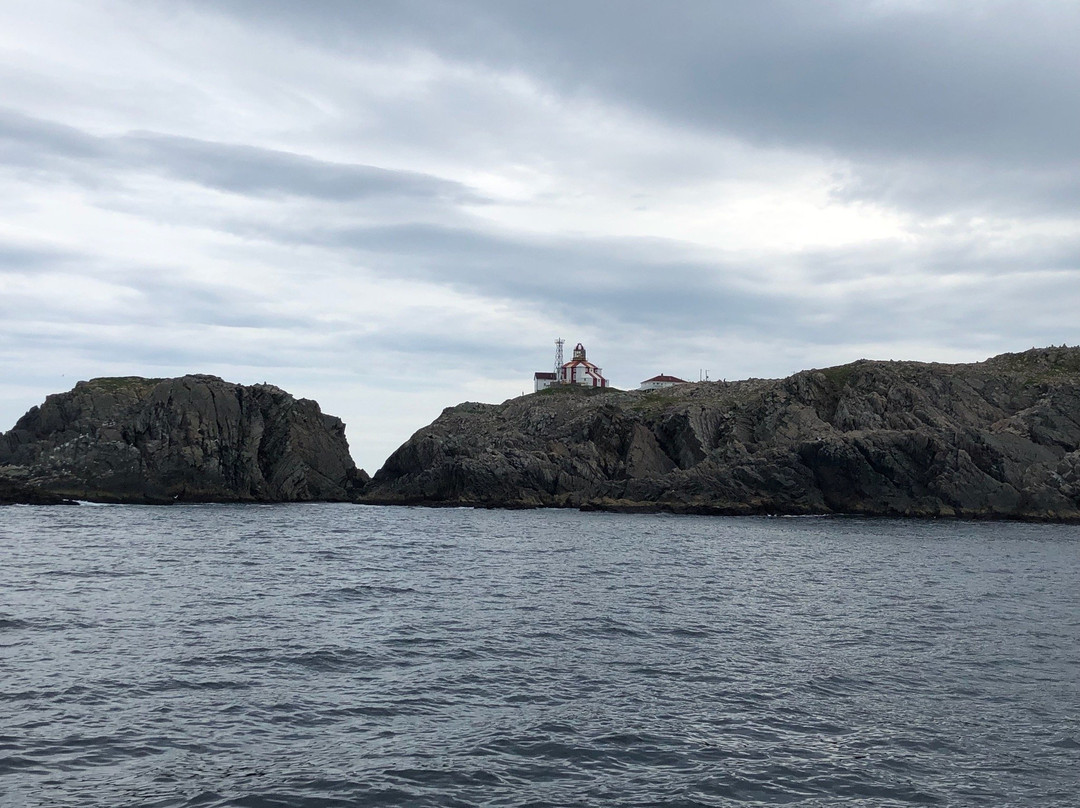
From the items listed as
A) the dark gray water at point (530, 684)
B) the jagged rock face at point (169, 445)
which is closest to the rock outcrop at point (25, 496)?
the jagged rock face at point (169, 445)

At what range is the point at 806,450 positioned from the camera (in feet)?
362

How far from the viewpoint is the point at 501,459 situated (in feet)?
408

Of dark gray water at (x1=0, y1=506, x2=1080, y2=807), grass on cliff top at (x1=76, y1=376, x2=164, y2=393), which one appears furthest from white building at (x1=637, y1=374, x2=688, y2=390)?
dark gray water at (x1=0, y1=506, x2=1080, y2=807)

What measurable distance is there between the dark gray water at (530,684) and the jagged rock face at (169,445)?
230 feet

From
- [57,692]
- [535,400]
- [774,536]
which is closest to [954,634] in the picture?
[57,692]

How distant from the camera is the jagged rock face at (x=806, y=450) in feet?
338

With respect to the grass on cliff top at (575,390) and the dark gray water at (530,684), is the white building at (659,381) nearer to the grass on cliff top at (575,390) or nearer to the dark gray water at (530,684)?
the grass on cliff top at (575,390)

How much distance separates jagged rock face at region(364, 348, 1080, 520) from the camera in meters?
103

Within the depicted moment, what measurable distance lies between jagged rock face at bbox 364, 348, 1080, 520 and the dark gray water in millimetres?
56514

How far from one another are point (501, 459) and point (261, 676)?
3985 inches

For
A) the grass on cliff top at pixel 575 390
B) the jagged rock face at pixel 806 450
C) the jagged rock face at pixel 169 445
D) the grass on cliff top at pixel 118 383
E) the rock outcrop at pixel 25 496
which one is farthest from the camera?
the grass on cliff top at pixel 575 390

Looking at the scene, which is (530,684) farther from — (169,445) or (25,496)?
(169,445)

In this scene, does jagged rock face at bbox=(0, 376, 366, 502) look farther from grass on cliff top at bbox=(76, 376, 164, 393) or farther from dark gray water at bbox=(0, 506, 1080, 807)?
dark gray water at bbox=(0, 506, 1080, 807)

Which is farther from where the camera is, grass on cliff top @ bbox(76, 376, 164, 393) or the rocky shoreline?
grass on cliff top @ bbox(76, 376, 164, 393)
